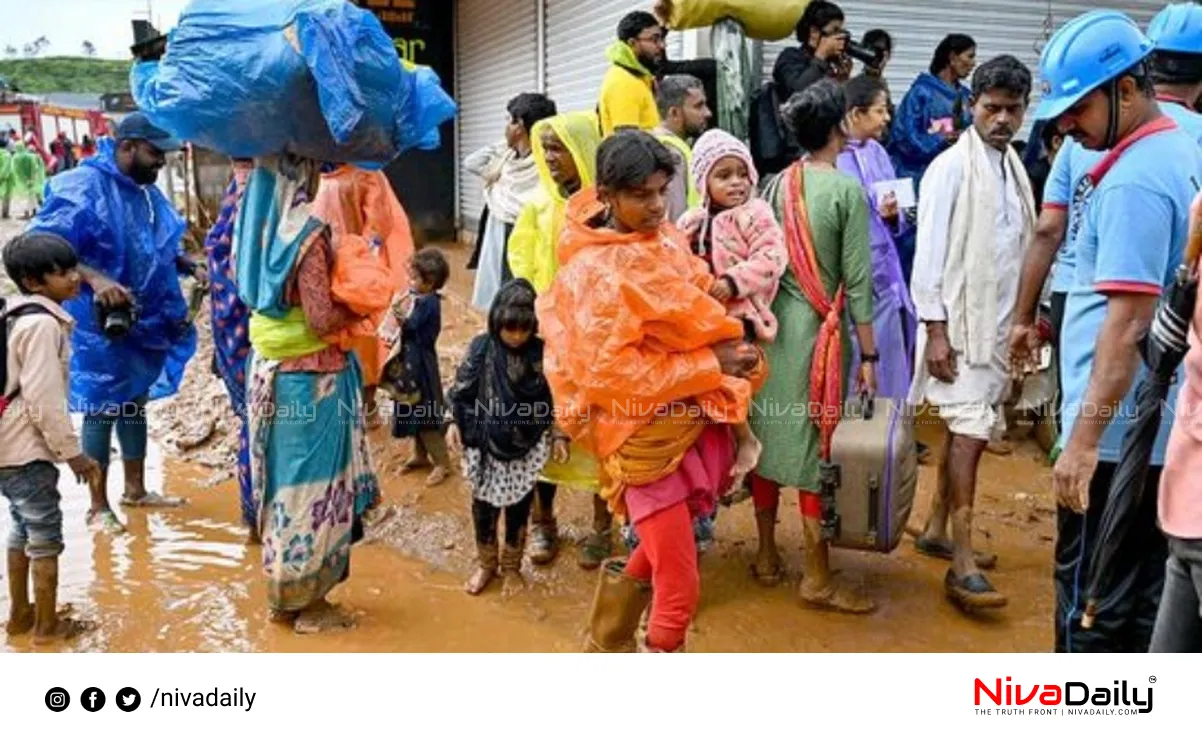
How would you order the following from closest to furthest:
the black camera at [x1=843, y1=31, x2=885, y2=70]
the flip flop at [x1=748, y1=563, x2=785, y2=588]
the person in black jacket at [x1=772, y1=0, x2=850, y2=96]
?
the flip flop at [x1=748, y1=563, x2=785, y2=588], the person in black jacket at [x1=772, y1=0, x2=850, y2=96], the black camera at [x1=843, y1=31, x2=885, y2=70]

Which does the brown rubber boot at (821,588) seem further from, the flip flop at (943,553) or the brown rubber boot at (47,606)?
the brown rubber boot at (47,606)

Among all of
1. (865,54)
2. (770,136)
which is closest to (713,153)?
(770,136)

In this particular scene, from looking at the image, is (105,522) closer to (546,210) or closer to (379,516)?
(379,516)

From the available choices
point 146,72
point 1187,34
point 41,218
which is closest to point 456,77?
point 41,218

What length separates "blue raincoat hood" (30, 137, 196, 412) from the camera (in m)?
4.65

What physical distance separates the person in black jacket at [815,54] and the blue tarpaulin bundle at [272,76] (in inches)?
113

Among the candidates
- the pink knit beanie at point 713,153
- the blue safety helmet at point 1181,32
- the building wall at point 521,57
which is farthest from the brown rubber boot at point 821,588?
the building wall at point 521,57

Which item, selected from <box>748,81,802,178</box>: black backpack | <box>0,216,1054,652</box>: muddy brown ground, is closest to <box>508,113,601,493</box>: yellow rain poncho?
<box>0,216,1054,652</box>: muddy brown ground

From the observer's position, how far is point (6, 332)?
3.38m

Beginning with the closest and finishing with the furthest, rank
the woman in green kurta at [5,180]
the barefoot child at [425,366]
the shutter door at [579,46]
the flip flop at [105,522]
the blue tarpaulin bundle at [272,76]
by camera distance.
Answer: the blue tarpaulin bundle at [272,76], the flip flop at [105,522], the barefoot child at [425,366], the shutter door at [579,46], the woman in green kurta at [5,180]

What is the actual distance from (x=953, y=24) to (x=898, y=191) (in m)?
3.28

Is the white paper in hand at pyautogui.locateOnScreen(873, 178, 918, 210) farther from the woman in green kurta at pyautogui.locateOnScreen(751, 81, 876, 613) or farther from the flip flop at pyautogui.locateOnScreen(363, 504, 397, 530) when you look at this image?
the flip flop at pyautogui.locateOnScreen(363, 504, 397, 530)
